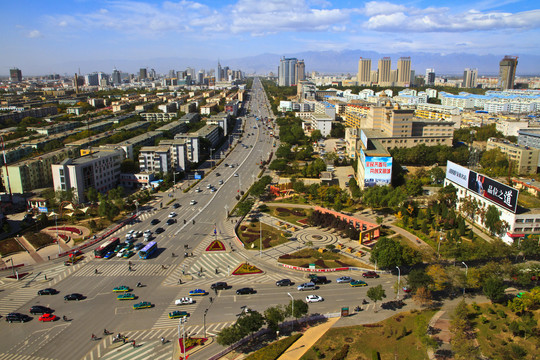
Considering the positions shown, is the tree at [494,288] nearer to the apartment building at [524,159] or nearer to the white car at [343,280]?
the white car at [343,280]

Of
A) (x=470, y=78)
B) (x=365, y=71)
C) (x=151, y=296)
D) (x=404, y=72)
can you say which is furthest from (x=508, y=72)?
(x=151, y=296)

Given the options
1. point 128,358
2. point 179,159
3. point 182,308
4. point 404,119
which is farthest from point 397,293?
point 404,119

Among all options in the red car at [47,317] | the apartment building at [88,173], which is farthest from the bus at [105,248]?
the apartment building at [88,173]

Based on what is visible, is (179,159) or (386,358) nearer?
(386,358)

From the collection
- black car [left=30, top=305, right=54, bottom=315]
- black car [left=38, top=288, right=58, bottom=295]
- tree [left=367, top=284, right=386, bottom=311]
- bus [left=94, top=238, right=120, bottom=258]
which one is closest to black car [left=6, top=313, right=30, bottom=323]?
black car [left=30, top=305, right=54, bottom=315]

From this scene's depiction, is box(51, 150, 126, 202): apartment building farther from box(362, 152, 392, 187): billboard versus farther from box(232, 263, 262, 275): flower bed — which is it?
box(362, 152, 392, 187): billboard

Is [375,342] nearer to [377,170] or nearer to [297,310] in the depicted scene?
[297,310]

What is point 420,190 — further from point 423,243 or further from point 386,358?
point 386,358
